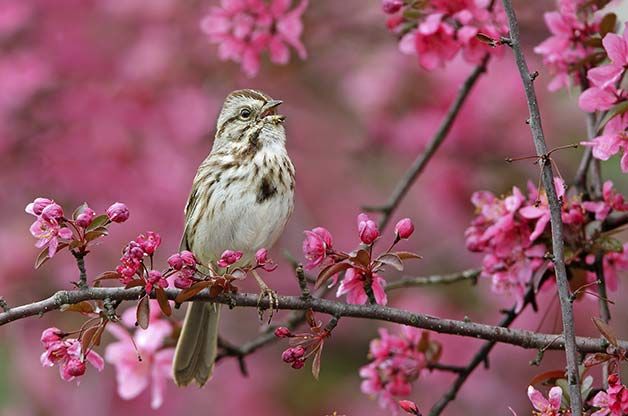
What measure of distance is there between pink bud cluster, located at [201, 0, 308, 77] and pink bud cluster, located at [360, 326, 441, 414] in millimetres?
1123

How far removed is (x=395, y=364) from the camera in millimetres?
3098

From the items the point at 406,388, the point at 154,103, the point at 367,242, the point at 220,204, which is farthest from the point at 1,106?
the point at 367,242

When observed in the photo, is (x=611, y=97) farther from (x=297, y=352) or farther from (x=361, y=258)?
(x=297, y=352)

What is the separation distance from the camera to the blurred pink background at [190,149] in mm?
5312

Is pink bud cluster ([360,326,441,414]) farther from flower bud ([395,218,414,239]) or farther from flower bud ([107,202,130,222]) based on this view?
flower bud ([107,202,130,222])

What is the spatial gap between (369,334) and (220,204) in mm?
2686

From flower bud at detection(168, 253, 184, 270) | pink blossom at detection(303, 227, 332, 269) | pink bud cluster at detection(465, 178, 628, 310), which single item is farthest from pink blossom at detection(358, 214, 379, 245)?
pink bud cluster at detection(465, 178, 628, 310)

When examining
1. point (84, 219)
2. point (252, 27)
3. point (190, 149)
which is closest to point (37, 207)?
point (84, 219)

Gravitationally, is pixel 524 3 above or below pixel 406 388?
above

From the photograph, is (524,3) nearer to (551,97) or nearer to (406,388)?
(551,97)

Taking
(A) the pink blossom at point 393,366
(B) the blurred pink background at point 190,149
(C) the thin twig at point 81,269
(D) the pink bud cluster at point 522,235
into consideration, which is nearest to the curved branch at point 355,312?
(C) the thin twig at point 81,269

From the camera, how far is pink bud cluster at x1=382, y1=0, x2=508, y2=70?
316 centimetres

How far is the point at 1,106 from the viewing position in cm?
524

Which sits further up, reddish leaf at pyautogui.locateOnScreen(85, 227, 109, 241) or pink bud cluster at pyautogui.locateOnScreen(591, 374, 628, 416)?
reddish leaf at pyautogui.locateOnScreen(85, 227, 109, 241)
